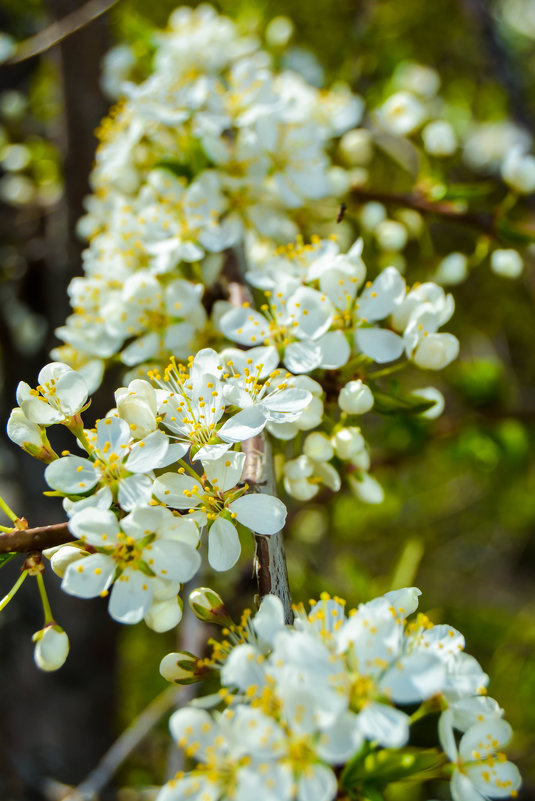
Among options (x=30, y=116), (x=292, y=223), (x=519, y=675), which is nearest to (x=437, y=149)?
(x=292, y=223)

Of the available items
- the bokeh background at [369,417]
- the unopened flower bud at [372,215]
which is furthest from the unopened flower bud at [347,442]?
the unopened flower bud at [372,215]

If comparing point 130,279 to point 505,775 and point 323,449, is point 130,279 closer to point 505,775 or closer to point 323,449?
point 323,449

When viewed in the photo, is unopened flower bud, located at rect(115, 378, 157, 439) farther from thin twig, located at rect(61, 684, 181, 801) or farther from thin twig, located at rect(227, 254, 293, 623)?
thin twig, located at rect(61, 684, 181, 801)

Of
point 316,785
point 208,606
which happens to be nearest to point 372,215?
point 208,606

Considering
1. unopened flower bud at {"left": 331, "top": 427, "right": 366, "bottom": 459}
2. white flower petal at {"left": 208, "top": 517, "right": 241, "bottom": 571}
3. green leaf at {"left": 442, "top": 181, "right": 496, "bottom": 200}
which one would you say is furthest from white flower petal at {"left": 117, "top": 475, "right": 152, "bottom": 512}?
green leaf at {"left": 442, "top": 181, "right": 496, "bottom": 200}

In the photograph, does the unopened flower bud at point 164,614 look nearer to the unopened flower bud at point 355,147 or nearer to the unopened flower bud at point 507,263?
the unopened flower bud at point 507,263
